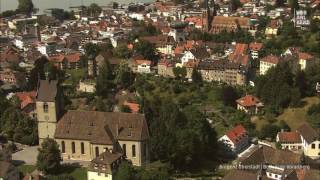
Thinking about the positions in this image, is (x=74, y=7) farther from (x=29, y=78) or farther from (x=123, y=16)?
(x=29, y=78)

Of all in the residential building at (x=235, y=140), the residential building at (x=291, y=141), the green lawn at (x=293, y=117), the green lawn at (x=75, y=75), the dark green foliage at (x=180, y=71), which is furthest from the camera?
the green lawn at (x=75, y=75)

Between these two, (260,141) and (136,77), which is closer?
(260,141)

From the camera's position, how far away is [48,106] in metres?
31.2

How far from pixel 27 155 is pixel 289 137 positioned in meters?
15.2

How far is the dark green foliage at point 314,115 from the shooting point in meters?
36.6

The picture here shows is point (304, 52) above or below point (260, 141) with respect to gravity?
above

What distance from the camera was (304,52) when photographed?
160ft

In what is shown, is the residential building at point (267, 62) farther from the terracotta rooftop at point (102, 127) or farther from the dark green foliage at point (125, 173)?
the dark green foliage at point (125, 173)

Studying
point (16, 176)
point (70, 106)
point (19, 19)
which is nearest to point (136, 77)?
point (70, 106)

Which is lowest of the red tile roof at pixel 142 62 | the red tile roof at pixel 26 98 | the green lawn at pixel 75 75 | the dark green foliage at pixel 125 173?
the green lawn at pixel 75 75

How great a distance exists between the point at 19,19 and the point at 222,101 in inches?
1832

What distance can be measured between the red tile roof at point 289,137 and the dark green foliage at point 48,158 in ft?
43.4

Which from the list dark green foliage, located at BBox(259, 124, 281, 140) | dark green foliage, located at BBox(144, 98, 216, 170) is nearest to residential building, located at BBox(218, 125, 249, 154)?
dark green foliage, located at BBox(144, 98, 216, 170)

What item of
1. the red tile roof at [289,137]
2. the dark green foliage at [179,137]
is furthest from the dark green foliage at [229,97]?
the dark green foliage at [179,137]
